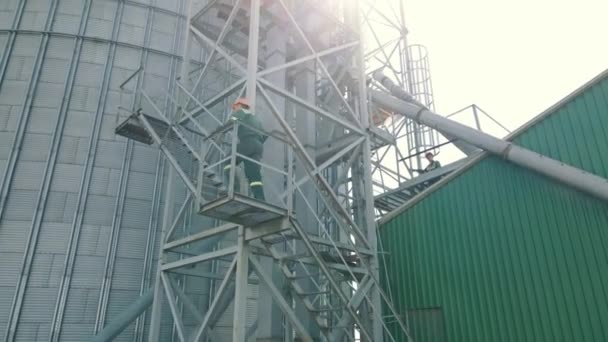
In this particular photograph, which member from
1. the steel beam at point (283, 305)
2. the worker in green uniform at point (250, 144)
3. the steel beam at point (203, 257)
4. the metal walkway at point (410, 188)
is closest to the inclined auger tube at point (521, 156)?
the metal walkway at point (410, 188)

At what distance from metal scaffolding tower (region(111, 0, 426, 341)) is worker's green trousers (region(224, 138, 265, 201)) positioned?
0.22m

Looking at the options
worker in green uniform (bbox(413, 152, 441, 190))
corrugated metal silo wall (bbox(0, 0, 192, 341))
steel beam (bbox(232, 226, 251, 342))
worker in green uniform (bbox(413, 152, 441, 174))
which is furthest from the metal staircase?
worker in green uniform (bbox(413, 152, 441, 174))

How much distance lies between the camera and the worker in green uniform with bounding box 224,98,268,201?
795 cm

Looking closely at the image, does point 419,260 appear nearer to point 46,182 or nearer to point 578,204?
point 578,204

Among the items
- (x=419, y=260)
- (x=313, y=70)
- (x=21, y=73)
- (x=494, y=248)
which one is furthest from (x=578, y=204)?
(x=21, y=73)

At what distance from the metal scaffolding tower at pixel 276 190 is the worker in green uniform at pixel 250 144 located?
0.23 meters

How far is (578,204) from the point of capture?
29.5ft

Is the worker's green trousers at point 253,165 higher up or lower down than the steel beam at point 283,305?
higher up

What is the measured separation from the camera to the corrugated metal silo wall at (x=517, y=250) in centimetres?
864

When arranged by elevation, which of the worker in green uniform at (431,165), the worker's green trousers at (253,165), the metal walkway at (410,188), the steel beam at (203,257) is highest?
the worker in green uniform at (431,165)

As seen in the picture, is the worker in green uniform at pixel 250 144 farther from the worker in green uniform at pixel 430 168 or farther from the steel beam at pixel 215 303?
the worker in green uniform at pixel 430 168

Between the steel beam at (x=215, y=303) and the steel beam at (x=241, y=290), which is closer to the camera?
the steel beam at (x=241, y=290)

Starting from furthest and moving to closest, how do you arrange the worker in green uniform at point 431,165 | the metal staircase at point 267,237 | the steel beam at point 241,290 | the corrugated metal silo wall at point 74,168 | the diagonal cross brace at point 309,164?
the worker in green uniform at point 431,165, the corrugated metal silo wall at point 74,168, the diagonal cross brace at point 309,164, the metal staircase at point 267,237, the steel beam at point 241,290

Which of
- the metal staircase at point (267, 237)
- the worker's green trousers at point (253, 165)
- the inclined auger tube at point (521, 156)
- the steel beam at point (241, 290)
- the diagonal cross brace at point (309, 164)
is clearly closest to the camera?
the steel beam at point (241, 290)
